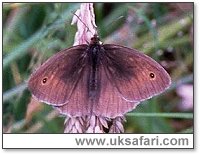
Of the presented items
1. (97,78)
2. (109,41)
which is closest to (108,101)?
(97,78)

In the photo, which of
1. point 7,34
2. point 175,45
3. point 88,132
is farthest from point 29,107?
point 175,45

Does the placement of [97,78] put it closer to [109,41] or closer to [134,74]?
[134,74]

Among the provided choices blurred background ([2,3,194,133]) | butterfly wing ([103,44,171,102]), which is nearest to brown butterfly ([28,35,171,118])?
butterfly wing ([103,44,171,102])

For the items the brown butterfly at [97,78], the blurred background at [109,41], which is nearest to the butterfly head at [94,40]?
the brown butterfly at [97,78]

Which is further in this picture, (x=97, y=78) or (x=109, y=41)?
(x=109, y=41)

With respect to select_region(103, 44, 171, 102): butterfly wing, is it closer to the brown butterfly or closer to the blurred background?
the brown butterfly

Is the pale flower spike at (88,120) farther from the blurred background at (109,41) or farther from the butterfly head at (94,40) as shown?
the blurred background at (109,41)
